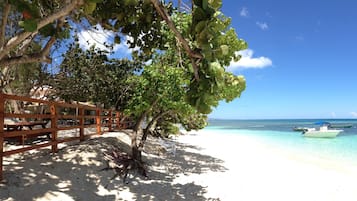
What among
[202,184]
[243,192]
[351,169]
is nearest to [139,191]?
[202,184]

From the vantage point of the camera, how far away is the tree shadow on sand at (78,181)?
5023 mm

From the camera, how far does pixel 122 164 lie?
7828mm

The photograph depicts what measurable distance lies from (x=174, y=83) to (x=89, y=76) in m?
10.2

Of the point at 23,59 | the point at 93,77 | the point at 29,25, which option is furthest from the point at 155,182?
the point at 93,77

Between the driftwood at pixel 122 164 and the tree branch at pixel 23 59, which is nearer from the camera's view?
the tree branch at pixel 23 59

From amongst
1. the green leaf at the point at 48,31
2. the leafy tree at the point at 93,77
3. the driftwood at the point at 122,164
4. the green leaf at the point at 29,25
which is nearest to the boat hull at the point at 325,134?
the leafy tree at the point at 93,77

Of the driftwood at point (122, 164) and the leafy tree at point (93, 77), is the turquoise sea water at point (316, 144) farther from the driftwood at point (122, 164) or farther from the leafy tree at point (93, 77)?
the driftwood at point (122, 164)

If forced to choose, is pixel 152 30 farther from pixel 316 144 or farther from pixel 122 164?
pixel 316 144

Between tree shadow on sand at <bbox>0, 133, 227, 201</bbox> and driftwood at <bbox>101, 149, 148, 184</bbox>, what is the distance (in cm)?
16

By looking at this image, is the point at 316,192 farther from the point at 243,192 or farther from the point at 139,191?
the point at 139,191

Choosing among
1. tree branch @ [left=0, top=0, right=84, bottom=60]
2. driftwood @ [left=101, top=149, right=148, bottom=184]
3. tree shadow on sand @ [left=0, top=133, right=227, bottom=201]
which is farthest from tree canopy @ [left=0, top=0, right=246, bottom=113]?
driftwood @ [left=101, top=149, right=148, bottom=184]

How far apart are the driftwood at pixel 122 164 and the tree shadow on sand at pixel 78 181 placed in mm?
157

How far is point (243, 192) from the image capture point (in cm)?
744

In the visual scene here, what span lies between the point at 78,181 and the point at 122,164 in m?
1.91
